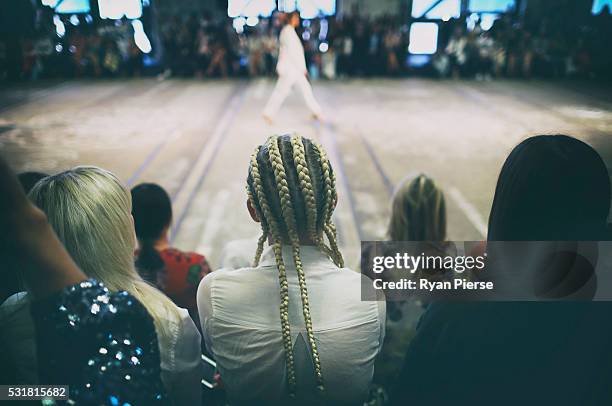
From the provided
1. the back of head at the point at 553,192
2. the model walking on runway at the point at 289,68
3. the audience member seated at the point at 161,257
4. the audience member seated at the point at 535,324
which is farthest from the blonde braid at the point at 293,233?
the model walking on runway at the point at 289,68

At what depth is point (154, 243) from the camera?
1.48 meters

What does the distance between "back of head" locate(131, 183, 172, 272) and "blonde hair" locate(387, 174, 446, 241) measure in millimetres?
865

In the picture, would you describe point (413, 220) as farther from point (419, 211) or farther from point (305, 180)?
point (305, 180)

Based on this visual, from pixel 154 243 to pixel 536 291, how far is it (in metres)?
1.12

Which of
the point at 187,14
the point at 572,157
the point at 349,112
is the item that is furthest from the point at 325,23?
the point at 572,157

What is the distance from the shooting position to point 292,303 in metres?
0.87

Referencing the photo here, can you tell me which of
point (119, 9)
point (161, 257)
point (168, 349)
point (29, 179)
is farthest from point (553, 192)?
point (119, 9)

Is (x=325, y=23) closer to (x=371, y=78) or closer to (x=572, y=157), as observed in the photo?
(x=371, y=78)

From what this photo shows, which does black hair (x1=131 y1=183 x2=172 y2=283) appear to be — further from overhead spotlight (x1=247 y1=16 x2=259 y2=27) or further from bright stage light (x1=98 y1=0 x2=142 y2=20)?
overhead spotlight (x1=247 y1=16 x2=259 y2=27)

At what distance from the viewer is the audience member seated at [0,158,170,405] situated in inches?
23.5

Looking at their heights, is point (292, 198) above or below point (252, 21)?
below

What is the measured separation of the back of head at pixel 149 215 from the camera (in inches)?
57.7

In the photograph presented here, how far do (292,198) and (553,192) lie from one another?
500 millimetres

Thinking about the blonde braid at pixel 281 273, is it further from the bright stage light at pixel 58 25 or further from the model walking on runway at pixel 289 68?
the model walking on runway at pixel 289 68
